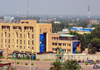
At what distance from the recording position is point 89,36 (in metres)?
72.8

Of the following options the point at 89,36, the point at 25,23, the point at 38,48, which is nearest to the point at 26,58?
the point at 38,48

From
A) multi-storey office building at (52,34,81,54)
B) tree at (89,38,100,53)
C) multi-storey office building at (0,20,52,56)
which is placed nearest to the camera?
multi-storey office building at (0,20,52,56)

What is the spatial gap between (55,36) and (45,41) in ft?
11.8

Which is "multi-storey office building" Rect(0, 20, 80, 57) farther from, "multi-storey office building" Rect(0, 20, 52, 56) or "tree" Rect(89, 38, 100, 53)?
"tree" Rect(89, 38, 100, 53)

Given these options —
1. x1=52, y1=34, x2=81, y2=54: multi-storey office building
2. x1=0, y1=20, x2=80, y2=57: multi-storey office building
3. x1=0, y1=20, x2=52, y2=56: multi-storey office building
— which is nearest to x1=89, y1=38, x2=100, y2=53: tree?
x1=52, y1=34, x2=81, y2=54: multi-storey office building

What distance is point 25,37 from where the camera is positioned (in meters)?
56.8

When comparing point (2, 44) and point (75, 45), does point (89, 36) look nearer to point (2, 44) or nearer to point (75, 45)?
point (75, 45)

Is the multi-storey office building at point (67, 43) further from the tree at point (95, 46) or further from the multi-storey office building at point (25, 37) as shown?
the tree at point (95, 46)

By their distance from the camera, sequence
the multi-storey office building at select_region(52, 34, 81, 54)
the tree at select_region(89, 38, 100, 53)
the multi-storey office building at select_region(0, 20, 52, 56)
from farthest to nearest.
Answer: the tree at select_region(89, 38, 100, 53), the multi-storey office building at select_region(52, 34, 81, 54), the multi-storey office building at select_region(0, 20, 52, 56)

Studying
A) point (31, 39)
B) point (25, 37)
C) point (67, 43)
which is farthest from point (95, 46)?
point (25, 37)

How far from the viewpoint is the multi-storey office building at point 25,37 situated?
56.1 meters

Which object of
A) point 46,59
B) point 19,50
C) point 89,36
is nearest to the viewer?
point 46,59

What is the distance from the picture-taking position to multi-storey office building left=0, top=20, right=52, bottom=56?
184 ft

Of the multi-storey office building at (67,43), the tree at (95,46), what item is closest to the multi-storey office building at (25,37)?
the multi-storey office building at (67,43)
